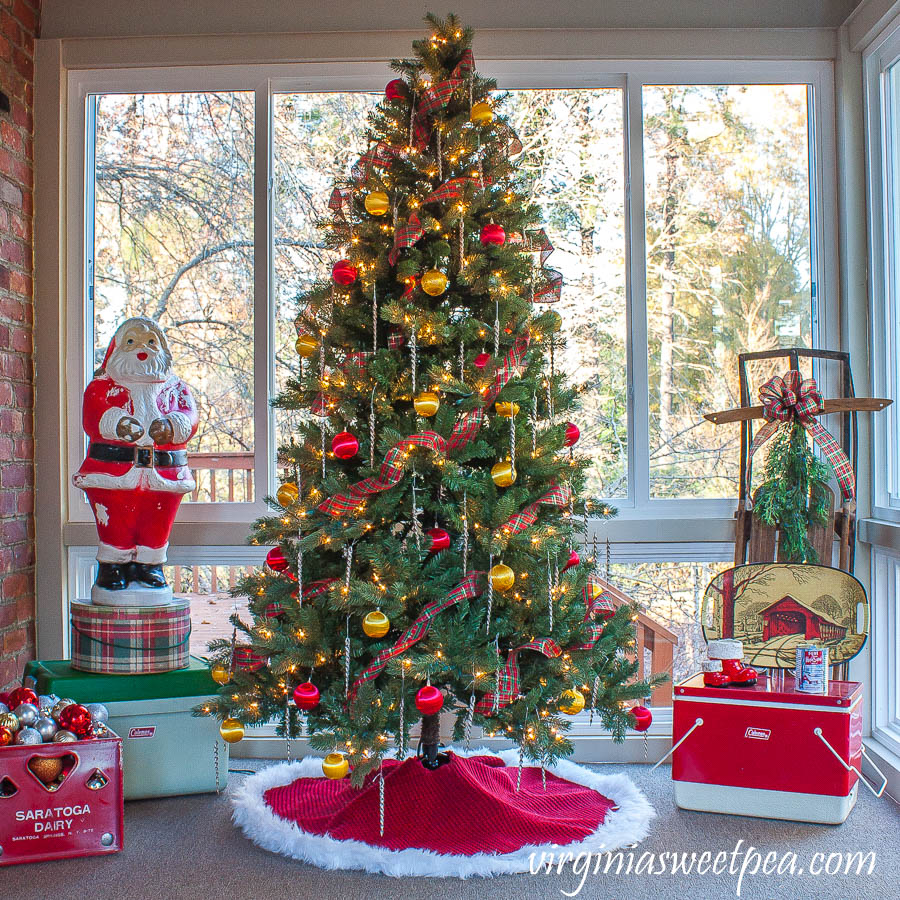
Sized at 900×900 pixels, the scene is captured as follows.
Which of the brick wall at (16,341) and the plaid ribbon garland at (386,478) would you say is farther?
the brick wall at (16,341)

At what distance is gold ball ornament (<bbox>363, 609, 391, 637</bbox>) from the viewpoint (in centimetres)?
208

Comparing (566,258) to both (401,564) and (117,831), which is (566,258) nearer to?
(401,564)

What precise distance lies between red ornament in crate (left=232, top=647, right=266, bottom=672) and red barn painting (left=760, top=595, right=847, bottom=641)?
1.54 meters

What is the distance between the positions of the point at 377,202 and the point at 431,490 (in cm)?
77

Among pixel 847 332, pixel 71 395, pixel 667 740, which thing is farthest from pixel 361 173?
pixel 667 740

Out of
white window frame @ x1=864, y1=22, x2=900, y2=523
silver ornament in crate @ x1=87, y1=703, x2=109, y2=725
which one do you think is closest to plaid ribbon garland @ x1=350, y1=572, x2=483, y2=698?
silver ornament in crate @ x1=87, y1=703, x2=109, y2=725

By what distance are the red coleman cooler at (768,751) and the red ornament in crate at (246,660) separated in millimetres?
1207

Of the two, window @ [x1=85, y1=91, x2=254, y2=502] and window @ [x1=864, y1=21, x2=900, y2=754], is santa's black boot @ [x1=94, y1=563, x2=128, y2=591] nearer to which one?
window @ [x1=85, y1=91, x2=254, y2=502]

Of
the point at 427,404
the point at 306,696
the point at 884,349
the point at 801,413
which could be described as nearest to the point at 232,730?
the point at 306,696

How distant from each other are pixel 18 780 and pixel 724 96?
10.1ft

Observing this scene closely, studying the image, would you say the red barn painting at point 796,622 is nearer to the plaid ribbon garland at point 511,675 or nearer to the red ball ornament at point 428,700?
the plaid ribbon garland at point 511,675

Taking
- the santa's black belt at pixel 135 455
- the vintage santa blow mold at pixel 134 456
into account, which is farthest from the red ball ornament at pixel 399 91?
the santa's black belt at pixel 135 455

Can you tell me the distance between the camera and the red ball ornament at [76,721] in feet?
7.35

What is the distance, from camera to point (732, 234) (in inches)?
123
